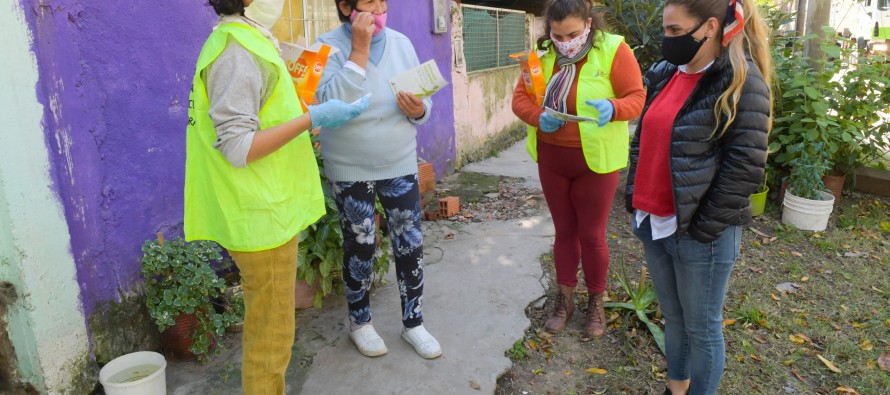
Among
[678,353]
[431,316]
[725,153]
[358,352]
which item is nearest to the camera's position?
[725,153]

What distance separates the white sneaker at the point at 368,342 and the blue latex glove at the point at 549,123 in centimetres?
133

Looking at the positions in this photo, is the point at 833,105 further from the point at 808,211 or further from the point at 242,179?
the point at 242,179

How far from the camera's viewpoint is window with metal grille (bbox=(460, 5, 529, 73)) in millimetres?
7457

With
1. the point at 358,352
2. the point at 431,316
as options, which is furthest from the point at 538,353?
the point at 358,352

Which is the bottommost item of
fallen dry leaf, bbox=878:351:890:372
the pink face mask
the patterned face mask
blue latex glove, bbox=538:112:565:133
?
fallen dry leaf, bbox=878:351:890:372

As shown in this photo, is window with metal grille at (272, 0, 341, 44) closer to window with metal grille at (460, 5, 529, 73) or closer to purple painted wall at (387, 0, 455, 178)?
purple painted wall at (387, 0, 455, 178)

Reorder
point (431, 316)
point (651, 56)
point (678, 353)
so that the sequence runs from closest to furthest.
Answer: point (678, 353)
point (431, 316)
point (651, 56)

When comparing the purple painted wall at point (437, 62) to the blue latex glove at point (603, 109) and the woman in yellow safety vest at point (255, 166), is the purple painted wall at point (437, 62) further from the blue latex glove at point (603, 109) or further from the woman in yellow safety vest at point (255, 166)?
the woman in yellow safety vest at point (255, 166)

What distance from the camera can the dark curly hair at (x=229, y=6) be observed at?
6.00ft

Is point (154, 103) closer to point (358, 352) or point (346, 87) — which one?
point (346, 87)

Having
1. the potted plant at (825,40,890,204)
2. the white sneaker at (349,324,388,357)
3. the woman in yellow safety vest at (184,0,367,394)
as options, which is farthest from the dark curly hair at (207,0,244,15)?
the potted plant at (825,40,890,204)

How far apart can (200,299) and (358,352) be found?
81cm

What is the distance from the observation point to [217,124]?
1771 mm

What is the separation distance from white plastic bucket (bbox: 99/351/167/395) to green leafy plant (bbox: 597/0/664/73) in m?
4.30
